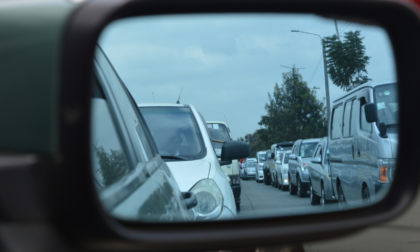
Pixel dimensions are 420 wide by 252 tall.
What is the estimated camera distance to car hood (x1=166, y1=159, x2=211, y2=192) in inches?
150

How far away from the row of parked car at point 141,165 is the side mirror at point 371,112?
2715mm

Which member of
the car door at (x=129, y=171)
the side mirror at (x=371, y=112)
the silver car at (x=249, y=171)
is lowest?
the silver car at (x=249, y=171)

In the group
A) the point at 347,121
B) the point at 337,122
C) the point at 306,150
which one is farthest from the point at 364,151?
the point at 306,150

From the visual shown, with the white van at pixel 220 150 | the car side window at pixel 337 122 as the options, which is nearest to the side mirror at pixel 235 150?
the car side window at pixel 337 122

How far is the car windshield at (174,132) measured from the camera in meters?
4.44

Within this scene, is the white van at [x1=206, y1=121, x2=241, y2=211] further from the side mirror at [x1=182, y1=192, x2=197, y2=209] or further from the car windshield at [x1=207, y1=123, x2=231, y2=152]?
the side mirror at [x1=182, y1=192, x2=197, y2=209]

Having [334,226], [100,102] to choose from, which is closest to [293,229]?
[334,226]

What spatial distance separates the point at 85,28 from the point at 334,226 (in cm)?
80

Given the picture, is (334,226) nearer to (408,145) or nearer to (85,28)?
(408,145)

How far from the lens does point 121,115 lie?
2.09m

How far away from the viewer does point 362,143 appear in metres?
7.89

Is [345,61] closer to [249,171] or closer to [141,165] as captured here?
[141,165]

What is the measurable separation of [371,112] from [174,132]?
3.13 m

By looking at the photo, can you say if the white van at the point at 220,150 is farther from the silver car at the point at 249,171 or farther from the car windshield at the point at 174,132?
the silver car at the point at 249,171
